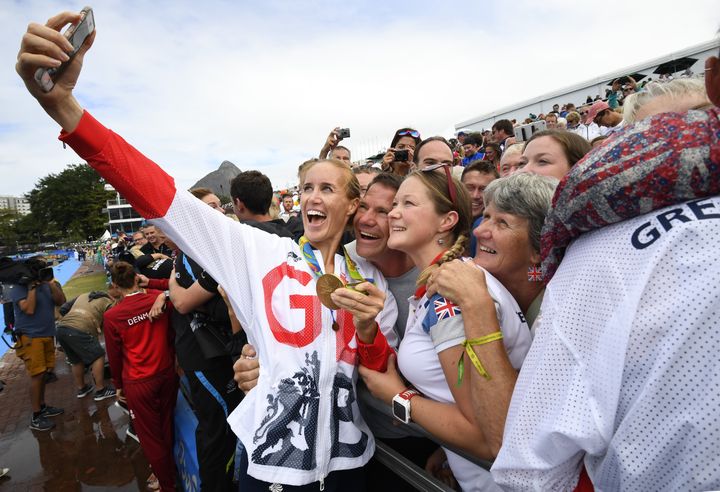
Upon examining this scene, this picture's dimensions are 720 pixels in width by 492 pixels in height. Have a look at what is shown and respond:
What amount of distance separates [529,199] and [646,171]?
2.80ft

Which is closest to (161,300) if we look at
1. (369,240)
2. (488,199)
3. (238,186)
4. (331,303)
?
(238,186)

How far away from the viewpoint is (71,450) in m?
5.34

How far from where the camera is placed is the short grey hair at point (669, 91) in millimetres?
1558

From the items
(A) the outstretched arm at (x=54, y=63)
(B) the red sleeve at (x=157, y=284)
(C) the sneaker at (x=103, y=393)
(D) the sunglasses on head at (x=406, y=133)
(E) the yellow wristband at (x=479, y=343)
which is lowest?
(C) the sneaker at (x=103, y=393)

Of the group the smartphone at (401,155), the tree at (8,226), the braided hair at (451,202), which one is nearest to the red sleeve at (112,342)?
the smartphone at (401,155)

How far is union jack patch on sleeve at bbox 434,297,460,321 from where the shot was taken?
143cm

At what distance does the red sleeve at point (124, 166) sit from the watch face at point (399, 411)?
1322 millimetres

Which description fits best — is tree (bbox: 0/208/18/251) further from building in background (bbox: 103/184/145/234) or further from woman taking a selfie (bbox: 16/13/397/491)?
woman taking a selfie (bbox: 16/13/397/491)

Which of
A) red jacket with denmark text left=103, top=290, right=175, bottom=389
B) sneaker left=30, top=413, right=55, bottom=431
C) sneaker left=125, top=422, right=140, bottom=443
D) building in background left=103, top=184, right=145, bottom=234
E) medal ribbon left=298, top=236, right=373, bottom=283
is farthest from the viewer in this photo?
building in background left=103, top=184, right=145, bottom=234

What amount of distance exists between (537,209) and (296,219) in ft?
11.7

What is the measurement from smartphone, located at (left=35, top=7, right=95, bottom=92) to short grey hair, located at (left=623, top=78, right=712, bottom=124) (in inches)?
89.4

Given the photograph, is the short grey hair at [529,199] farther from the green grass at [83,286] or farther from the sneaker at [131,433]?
the green grass at [83,286]

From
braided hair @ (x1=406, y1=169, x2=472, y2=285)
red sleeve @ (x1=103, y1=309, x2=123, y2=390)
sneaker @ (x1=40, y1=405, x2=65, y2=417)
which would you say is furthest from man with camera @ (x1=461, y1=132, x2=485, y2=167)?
sneaker @ (x1=40, y1=405, x2=65, y2=417)

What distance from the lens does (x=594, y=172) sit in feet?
2.96
